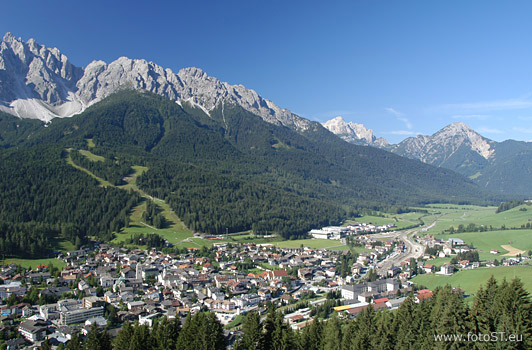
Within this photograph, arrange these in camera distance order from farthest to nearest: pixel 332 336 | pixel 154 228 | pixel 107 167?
pixel 107 167, pixel 154 228, pixel 332 336

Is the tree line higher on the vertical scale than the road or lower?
higher

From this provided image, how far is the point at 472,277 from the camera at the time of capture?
6850 cm

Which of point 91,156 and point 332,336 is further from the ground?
point 91,156

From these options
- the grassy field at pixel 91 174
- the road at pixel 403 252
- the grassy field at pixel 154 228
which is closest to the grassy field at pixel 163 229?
the grassy field at pixel 154 228

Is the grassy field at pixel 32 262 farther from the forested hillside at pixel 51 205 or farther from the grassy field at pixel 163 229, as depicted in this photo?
the grassy field at pixel 163 229

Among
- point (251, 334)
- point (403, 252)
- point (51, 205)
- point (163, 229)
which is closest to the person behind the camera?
point (251, 334)

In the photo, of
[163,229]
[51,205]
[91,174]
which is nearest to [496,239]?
[163,229]

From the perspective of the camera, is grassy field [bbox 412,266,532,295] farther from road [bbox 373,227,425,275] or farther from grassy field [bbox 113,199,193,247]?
grassy field [bbox 113,199,193,247]

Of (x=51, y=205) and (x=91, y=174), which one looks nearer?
(x=51, y=205)

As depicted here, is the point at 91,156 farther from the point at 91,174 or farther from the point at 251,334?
the point at 251,334

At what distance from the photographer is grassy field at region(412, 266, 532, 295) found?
2426 inches

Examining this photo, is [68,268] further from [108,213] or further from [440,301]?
[440,301]

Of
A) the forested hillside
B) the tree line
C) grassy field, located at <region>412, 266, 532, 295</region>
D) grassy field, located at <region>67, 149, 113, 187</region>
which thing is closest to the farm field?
grassy field, located at <region>412, 266, 532, 295</region>

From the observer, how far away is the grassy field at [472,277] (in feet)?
202
